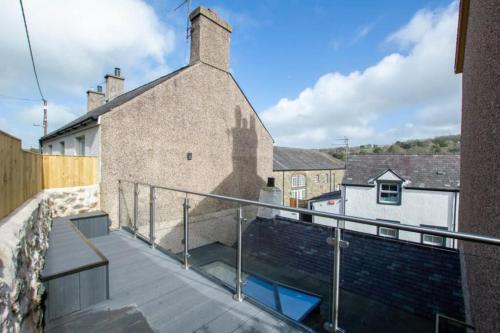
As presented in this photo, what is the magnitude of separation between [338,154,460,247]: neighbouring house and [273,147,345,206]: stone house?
5.83 metres

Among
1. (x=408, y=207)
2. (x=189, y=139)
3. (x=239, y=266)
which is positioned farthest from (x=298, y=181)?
(x=239, y=266)

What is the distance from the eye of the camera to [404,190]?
14.4 m

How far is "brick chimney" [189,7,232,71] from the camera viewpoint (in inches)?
412

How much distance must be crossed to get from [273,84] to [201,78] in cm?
531

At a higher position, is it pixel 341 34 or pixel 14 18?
pixel 341 34

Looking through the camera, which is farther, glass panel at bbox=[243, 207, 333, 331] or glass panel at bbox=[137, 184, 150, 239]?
glass panel at bbox=[137, 184, 150, 239]

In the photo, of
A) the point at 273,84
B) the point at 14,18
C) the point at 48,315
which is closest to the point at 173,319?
the point at 48,315

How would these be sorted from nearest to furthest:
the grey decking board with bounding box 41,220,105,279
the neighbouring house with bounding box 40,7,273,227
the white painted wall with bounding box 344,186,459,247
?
the grey decking board with bounding box 41,220,105,279 < the neighbouring house with bounding box 40,7,273,227 < the white painted wall with bounding box 344,186,459,247

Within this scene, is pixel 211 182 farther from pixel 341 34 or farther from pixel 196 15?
pixel 341 34

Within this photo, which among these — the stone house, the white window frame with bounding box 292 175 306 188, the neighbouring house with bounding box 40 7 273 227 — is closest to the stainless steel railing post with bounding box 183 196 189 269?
the neighbouring house with bounding box 40 7 273 227

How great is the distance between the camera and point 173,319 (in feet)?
8.66

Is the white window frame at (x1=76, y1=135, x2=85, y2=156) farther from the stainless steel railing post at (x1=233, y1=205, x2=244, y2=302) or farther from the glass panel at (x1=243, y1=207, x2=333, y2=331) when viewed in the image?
the stainless steel railing post at (x1=233, y1=205, x2=244, y2=302)

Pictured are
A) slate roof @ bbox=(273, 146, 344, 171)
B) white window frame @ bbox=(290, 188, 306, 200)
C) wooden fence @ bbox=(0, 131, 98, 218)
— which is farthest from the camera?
white window frame @ bbox=(290, 188, 306, 200)

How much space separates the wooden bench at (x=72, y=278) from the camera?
104 inches
